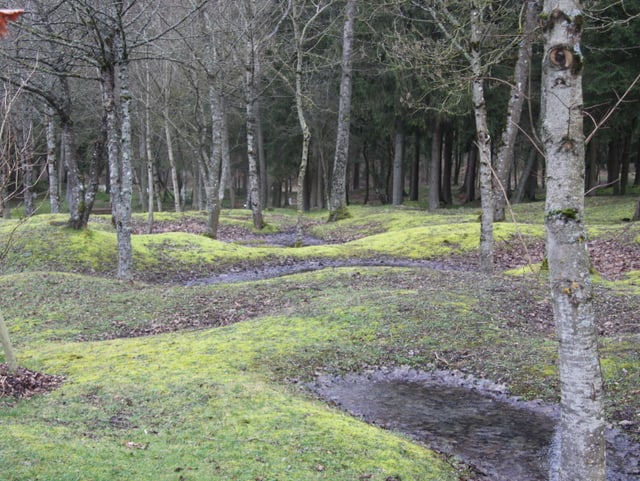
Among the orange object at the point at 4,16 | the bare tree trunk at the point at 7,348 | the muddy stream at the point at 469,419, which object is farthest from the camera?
the bare tree trunk at the point at 7,348

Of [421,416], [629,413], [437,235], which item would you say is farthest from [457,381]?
[437,235]

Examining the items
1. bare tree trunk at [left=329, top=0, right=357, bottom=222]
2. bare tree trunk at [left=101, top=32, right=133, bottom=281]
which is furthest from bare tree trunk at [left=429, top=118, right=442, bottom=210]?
bare tree trunk at [left=101, top=32, right=133, bottom=281]

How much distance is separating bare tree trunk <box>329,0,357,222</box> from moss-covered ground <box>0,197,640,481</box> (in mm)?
10958

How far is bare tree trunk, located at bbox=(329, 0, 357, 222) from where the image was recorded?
27766 millimetres

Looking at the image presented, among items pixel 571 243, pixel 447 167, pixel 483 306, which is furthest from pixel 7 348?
pixel 447 167

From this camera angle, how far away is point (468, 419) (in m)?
7.31

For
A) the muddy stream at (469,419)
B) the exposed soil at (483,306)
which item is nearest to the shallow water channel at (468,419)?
the muddy stream at (469,419)

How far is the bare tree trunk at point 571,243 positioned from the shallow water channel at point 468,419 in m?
1.88

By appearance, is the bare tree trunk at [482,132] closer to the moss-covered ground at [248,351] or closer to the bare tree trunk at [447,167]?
the moss-covered ground at [248,351]

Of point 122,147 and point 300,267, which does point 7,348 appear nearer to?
point 122,147

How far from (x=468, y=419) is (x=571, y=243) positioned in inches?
156

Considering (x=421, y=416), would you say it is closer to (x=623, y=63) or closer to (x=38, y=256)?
(x=38, y=256)

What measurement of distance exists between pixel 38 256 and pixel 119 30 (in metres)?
8.29

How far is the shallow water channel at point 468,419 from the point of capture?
6.04m
